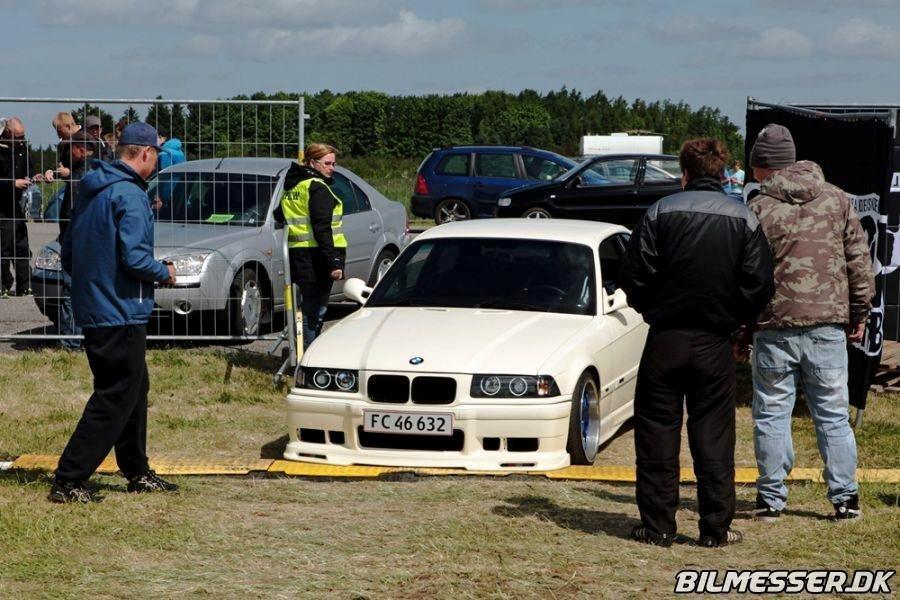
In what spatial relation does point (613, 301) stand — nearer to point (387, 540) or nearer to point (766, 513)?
point (766, 513)

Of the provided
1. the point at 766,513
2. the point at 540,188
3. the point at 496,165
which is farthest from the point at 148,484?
the point at 496,165

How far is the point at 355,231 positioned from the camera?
14047 millimetres

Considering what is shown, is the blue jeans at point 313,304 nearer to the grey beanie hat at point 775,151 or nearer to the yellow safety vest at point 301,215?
the yellow safety vest at point 301,215

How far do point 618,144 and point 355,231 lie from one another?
1079 inches

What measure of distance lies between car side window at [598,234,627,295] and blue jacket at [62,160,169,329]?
3.41 meters

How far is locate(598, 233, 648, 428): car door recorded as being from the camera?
885cm

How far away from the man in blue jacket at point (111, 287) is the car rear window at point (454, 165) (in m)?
22.2

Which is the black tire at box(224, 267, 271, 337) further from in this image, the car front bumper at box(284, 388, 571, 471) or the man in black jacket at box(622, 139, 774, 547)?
the man in black jacket at box(622, 139, 774, 547)

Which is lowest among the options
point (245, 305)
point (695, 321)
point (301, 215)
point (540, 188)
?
point (245, 305)

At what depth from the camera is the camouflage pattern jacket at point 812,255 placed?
6348 millimetres

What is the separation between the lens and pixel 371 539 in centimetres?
625

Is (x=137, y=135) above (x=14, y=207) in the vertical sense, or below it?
above

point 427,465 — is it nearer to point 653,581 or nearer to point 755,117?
point 653,581

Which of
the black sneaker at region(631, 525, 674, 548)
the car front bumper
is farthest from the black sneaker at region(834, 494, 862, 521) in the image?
the car front bumper
